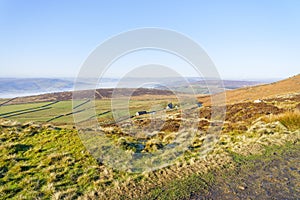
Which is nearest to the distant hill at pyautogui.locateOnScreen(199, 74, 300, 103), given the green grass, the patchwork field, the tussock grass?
the tussock grass

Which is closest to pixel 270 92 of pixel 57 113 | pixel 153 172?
pixel 57 113

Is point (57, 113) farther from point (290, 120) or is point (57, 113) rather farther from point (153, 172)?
point (153, 172)

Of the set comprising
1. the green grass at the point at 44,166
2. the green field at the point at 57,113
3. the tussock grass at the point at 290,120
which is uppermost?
the tussock grass at the point at 290,120

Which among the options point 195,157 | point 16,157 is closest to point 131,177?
point 195,157

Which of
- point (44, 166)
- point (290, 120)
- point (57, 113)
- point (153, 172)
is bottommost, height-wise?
point (57, 113)

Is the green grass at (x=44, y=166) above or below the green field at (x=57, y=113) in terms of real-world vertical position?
above

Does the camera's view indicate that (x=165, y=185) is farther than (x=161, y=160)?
No

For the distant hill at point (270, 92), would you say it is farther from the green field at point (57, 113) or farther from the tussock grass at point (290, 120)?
the tussock grass at point (290, 120)

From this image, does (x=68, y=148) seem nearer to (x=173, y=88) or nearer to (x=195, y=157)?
(x=195, y=157)

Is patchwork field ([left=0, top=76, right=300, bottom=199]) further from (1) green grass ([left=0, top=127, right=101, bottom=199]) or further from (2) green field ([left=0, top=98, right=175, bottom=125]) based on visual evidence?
(2) green field ([left=0, top=98, right=175, bottom=125])

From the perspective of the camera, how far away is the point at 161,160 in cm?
867

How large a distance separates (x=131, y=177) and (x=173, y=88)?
11097 millimetres

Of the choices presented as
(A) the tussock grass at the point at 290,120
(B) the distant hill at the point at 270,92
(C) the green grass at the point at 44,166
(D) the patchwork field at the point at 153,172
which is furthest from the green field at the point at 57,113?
(B) the distant hill at the point at 270,92

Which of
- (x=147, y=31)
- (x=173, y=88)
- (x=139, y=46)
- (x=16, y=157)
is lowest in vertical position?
(x=16, y=157)
